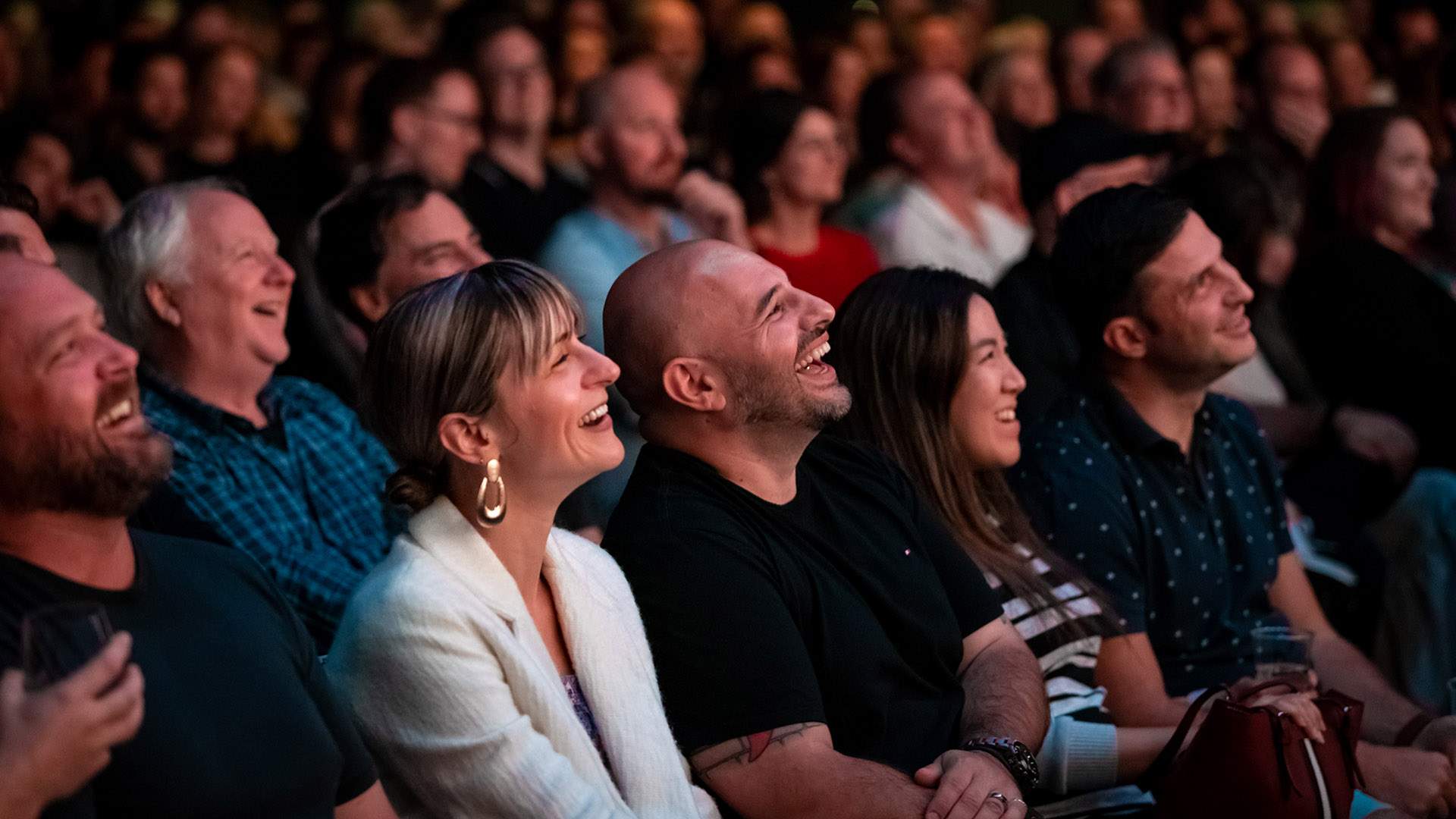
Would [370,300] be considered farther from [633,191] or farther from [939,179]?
[939,179]

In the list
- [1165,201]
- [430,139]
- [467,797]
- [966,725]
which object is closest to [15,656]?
[467,797]

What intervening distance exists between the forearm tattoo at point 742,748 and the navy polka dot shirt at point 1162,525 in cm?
75

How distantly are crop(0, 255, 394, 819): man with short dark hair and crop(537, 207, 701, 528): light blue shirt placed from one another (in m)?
1.63

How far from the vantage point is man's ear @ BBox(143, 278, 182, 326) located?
2844 mm

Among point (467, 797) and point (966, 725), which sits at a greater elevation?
point (467, 797)

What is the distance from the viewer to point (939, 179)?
5.00 metres

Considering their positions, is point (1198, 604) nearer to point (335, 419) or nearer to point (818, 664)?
point (818, 664)

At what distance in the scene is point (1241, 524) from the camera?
285 cm

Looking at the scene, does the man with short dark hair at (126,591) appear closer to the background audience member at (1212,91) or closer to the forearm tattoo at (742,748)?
the forearm tattoo at (742,748)

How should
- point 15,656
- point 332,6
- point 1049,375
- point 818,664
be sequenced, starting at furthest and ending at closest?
point 332,6 < point 1049,375 < point 818,664 < point 15,656

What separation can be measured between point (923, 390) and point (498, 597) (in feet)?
3.07

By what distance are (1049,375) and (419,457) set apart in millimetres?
1765

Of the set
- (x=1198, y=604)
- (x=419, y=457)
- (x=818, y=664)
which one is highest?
(x=419, y=457)

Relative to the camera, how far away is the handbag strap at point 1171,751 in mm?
2312
